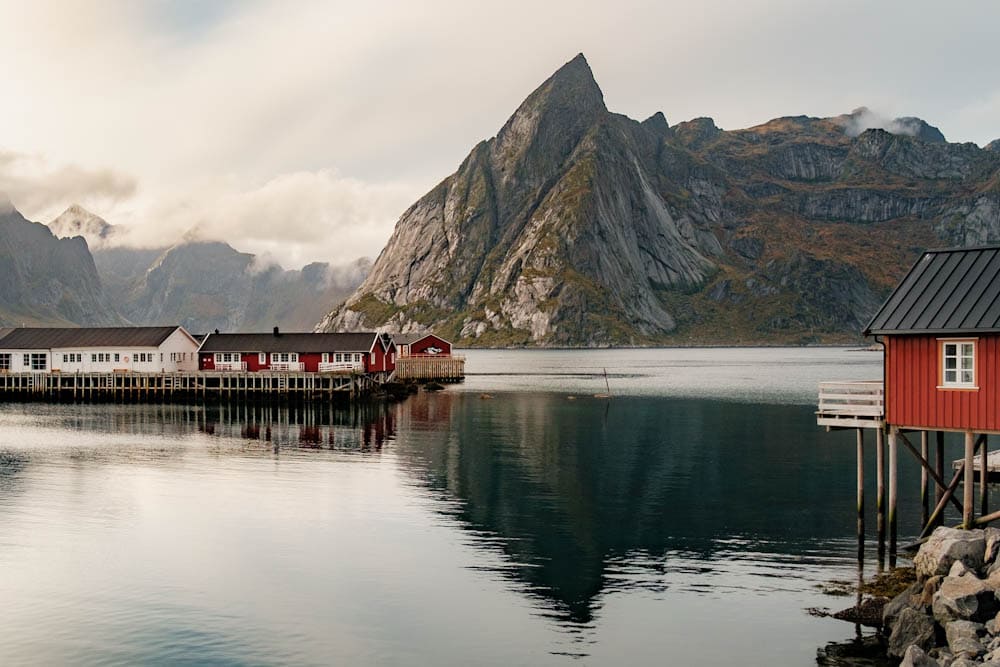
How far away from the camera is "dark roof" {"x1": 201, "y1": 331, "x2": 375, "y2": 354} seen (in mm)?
114312

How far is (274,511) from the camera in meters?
43.3

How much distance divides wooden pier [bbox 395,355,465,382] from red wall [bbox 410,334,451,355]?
3.63m

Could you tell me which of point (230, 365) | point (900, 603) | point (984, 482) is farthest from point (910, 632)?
point (230, 365)

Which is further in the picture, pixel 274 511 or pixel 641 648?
pixel 274 511

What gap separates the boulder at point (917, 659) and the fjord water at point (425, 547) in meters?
3.43

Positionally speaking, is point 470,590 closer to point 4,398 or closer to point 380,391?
point 380,391

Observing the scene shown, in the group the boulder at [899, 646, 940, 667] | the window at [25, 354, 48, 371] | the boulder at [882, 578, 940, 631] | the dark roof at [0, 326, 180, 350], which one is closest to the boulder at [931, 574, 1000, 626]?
the boulder at [882, 578, 940, 631]

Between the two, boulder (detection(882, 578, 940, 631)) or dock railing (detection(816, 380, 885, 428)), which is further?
dock railing (detection(816, 380, 885, 428))

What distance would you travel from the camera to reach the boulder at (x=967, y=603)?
75.1ft

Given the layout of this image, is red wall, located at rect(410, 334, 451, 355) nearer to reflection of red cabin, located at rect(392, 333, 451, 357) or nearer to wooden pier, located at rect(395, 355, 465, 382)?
reflection of red cabin, located at rect(392, 333, 451, 357)

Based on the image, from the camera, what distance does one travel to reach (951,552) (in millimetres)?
25594

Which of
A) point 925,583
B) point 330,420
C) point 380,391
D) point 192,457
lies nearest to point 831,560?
point 925,583

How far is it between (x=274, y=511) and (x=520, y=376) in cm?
13272

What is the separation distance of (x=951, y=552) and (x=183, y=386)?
332 ft
